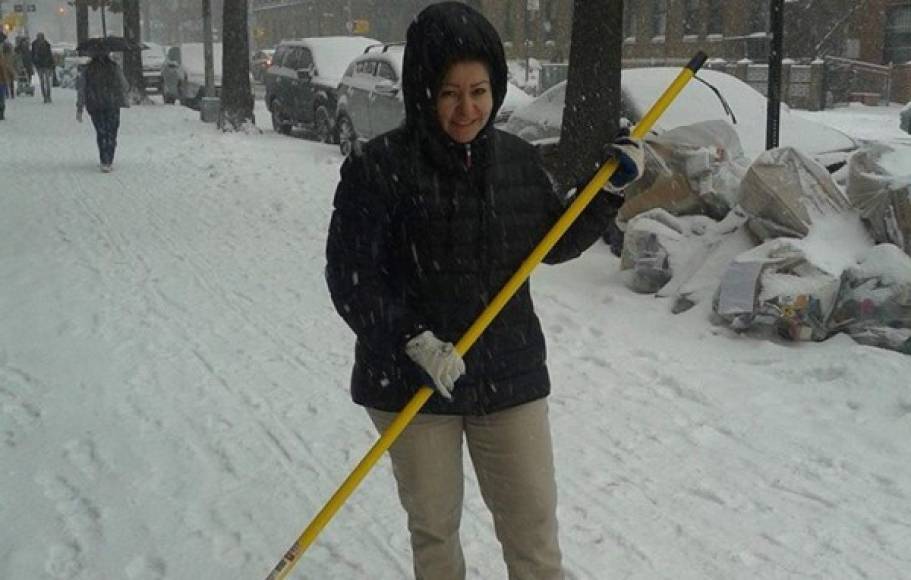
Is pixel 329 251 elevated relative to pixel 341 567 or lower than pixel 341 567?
elevated

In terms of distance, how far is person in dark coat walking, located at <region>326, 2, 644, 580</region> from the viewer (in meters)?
2.43

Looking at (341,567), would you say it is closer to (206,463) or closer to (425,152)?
(206,463)

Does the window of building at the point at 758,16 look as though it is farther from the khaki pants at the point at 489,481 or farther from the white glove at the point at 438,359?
the white glove at the point at 438,359

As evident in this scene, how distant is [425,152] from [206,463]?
2.30 metres

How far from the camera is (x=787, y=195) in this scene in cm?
600

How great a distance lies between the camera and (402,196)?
248cm

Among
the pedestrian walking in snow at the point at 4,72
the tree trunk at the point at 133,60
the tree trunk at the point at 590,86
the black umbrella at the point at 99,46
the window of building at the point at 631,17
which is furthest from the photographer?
the window of building at the point at 631,17

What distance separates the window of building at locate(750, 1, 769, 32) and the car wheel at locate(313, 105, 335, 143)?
66.2 feet

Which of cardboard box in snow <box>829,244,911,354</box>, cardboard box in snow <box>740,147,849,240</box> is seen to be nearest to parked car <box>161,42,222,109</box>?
cardboard box in snow <box>740,147,849,240</box>

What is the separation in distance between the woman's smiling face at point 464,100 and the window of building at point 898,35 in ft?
99.8

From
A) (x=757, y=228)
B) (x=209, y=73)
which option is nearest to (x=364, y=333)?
(x=757, y=228)

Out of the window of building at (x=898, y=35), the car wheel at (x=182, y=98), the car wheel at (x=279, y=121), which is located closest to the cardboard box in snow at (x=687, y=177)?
the car wheel at (x=279, y=121)

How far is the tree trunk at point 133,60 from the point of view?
26.5m

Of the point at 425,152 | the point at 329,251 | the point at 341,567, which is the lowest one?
the point at 341,567
